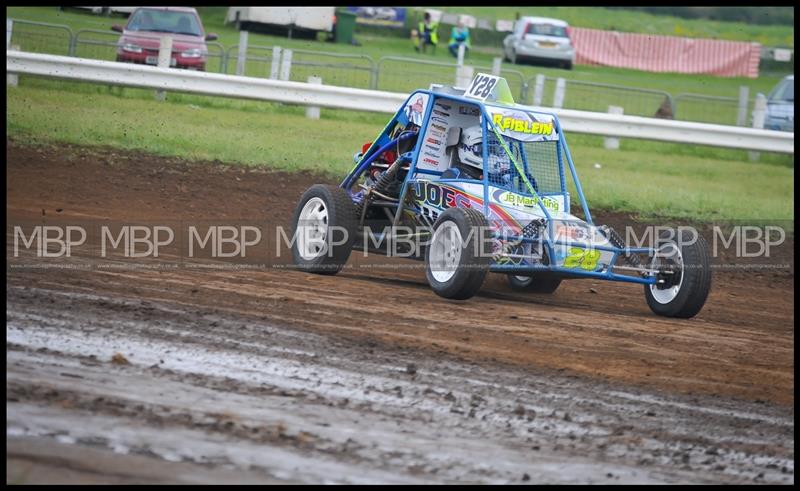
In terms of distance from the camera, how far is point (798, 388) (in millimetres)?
6863

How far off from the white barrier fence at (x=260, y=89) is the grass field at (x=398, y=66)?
2.31 metres

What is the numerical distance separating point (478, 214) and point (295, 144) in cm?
782

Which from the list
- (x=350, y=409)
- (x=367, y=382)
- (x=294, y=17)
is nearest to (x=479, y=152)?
(x=367, y=382)

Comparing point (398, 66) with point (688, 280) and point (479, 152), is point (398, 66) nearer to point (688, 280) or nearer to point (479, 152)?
point (479, 152)

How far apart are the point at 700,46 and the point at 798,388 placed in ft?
106

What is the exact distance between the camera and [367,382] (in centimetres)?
601

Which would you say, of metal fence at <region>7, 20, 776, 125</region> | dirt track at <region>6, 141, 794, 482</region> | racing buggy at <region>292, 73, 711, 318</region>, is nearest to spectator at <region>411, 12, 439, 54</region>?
metal fence at <region>7, 20, 776, 125</region>

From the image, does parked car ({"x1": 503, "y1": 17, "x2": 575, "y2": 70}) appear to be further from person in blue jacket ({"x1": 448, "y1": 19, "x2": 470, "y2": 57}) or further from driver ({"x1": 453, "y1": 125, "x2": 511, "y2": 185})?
driver ({"x1": 453, "y1": 125, "x2": 511, "y2": 185})

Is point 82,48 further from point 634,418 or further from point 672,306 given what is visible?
point 634,418

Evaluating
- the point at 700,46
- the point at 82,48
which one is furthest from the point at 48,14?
the point at 700,46

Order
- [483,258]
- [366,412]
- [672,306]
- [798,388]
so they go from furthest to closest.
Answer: [672,306]
[483,258]
[798,388]
[366,412]

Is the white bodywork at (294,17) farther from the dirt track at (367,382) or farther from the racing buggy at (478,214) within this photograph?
the dirt track at (367,382)

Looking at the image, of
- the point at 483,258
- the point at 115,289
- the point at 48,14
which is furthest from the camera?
the point at 48,14

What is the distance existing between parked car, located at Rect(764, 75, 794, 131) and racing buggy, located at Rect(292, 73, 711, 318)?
1185cm
